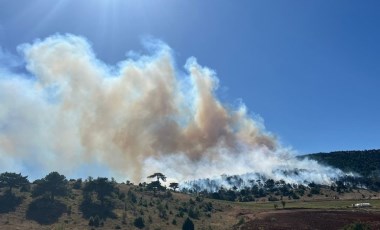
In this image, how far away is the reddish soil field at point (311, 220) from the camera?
262ft

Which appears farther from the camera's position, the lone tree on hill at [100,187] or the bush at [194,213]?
the lone tree on hill at [100,187]

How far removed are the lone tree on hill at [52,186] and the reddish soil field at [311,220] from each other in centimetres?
4448

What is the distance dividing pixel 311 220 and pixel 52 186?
194 feet

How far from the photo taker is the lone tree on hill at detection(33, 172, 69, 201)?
318ft

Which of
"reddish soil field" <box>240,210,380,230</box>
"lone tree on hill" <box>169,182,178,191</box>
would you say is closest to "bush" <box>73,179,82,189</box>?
"lone tree on hill" <box>169,182,178,191</box>

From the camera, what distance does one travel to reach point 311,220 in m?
86.4

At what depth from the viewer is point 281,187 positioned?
17012 cm

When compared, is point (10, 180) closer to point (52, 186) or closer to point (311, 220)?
point (52, 186)

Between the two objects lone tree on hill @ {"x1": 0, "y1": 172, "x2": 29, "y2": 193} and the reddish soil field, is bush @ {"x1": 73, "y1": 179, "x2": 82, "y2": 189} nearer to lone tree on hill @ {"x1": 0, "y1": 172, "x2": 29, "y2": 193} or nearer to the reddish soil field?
lone tree on hill @ {"x1": 0, "y1": 172, "x2": 29, "y2": 193}

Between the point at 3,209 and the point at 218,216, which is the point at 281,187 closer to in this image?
the point at 218,216

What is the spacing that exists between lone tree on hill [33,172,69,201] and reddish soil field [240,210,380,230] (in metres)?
44.5

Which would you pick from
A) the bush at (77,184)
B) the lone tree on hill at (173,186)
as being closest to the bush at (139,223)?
the bush at (77,184)

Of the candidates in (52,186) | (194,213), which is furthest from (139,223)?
(52,186)

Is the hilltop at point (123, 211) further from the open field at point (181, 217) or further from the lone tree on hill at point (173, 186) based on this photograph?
the lone tree on hill at point (173, 186)
